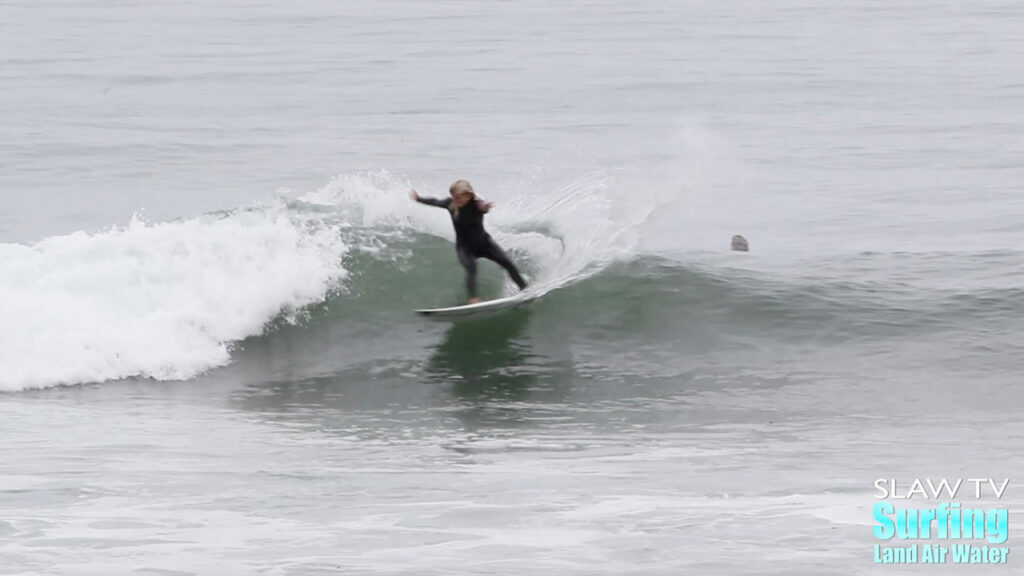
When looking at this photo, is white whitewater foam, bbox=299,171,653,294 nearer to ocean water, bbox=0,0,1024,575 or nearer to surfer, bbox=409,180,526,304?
ocean water, bbox=0,0,1024,575

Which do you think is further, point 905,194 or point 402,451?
point 905,194

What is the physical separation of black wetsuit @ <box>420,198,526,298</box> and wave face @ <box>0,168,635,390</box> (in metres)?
0.92

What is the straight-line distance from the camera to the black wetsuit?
1517 centimetres

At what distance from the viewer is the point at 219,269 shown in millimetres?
16250

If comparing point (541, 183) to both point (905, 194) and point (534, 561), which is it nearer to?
point (905, 194)

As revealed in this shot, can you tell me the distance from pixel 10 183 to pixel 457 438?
67.9ft

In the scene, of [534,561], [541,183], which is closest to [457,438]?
[534,561]

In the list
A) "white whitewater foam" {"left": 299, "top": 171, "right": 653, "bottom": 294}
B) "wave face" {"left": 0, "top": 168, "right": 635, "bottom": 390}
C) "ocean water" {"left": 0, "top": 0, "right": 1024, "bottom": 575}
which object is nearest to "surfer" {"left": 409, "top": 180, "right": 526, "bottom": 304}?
"ocean water" {"left": 0, "top": 0, "right": 1024, "bottom": 575}

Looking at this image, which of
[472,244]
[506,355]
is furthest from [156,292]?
[506,355]

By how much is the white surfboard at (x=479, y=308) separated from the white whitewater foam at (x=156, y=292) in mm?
1612

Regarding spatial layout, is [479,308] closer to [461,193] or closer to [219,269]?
[461,193]

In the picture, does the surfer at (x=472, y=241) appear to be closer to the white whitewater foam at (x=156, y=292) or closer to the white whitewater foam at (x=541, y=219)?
the white whitewater foam at (x=541, y=219)

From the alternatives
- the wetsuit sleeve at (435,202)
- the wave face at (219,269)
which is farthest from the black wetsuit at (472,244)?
the wave face at (219,269)

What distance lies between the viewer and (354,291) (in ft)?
54.3
